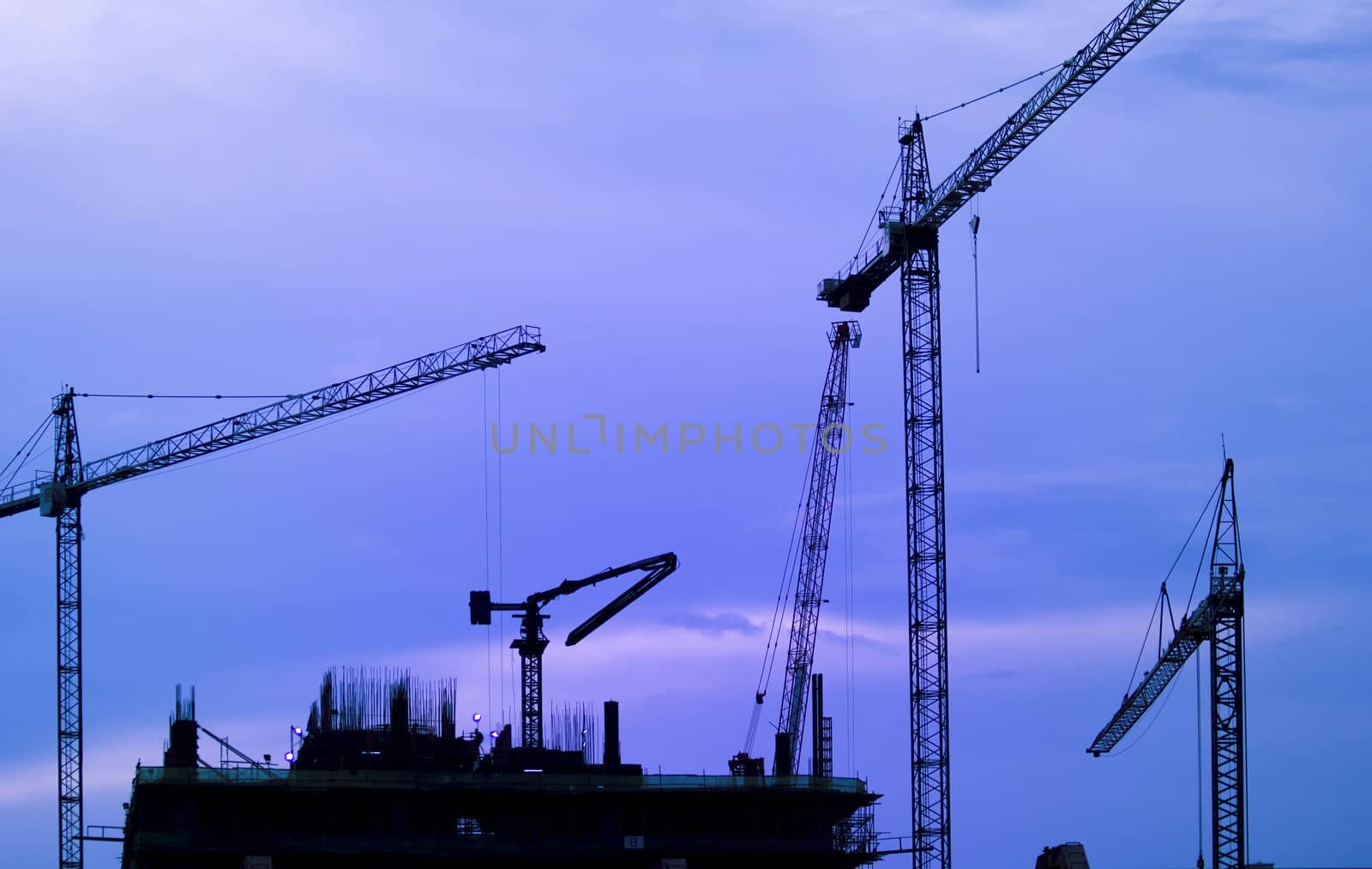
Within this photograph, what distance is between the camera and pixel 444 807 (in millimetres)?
117688

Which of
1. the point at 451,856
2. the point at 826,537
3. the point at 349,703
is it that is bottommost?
the point at 451,856

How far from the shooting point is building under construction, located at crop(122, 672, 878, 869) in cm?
11412

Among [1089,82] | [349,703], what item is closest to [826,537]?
[1089,82]

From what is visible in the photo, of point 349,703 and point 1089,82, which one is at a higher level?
point 1089,82

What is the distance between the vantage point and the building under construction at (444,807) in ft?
374

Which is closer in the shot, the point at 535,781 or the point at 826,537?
the point at 535,781

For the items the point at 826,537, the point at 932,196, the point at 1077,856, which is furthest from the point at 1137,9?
the point at 1077,856

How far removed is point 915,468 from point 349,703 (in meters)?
45.9

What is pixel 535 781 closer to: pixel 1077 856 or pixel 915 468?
pixel 1077 856

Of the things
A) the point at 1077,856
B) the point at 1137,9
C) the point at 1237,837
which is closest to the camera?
the point at 1077,856

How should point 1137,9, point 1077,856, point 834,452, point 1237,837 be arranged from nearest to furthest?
point 1077,856, point 1237,837, point 1137,9, point 834,452

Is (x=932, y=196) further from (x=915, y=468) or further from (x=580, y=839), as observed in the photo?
(x=580, y=839)

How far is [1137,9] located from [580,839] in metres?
66.8

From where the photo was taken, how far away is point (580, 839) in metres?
119
